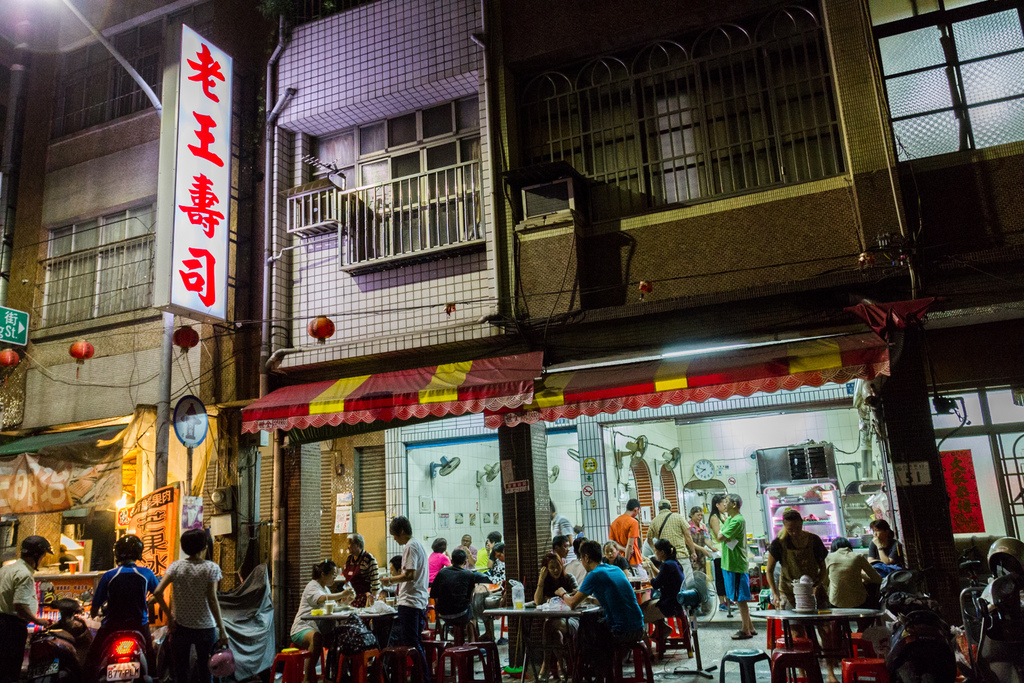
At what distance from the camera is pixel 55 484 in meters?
12.1

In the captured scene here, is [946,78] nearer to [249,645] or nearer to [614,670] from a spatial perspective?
[614,670]

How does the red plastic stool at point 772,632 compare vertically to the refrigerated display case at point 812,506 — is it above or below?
below

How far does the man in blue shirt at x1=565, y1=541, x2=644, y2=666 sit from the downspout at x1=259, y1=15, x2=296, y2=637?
593 cm

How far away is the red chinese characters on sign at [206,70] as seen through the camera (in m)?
12.4

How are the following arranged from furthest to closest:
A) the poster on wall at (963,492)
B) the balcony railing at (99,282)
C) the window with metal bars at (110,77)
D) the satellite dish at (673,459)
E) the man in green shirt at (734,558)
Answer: the satellite dish at (673,459) → the window with metal bars at (110,77) → the balcony railing at (99,282) → the poster on wall at (963,492) → the man in green shirt at (734,558)

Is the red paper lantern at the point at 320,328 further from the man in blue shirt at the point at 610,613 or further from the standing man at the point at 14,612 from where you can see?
the man in blue shirt at the point at 610,613

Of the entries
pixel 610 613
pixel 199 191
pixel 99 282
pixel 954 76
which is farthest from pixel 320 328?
pixel 954 76

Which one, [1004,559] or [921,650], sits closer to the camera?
[921,650]

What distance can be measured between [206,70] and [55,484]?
7102mm

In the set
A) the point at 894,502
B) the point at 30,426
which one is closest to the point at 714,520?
the point at 894,502

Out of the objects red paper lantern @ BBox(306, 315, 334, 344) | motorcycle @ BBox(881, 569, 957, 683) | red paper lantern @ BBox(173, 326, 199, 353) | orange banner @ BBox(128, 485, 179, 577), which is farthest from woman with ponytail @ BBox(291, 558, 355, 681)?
motorcycle @ BBox(881, 569, 957, 683)

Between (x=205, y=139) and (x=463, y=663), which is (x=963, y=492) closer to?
(x=463, y=663)

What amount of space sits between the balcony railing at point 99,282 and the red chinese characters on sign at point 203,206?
8.80 feet

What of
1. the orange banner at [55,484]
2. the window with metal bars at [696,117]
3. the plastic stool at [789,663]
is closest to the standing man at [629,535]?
the window with metal bars at [696,117]
